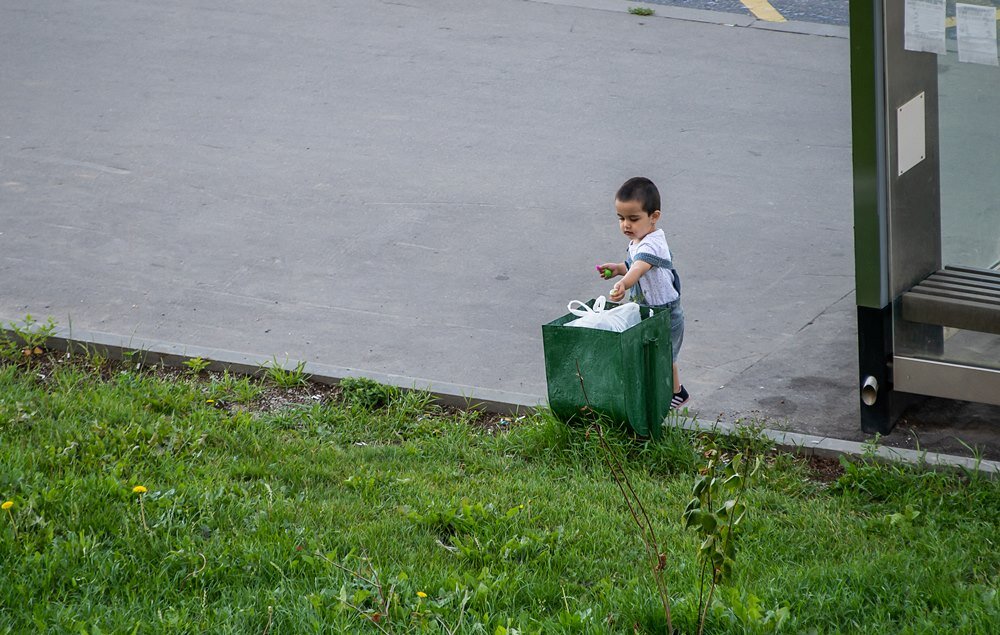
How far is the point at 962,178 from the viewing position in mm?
5387

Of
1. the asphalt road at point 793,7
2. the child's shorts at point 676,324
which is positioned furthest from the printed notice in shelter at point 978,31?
the asphalt road at point 793,7

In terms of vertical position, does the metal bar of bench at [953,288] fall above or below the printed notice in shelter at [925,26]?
below

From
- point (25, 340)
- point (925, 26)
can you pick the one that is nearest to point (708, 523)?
point (925, 26)

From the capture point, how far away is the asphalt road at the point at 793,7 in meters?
12.7

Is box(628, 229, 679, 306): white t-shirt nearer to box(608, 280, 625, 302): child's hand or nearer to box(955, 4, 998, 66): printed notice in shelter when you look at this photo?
box(608, 280, 625, 302): child's hand

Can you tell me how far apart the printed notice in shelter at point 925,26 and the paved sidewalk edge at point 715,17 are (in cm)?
726

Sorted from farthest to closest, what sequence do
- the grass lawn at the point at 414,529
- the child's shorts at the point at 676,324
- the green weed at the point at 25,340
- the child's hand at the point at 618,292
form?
1. the green weed at the point at 25,340
2. the child's shorts at the point at 676,324
3. the child's hand at the point at 618,292
4. the grass lawn at the point at 414,529

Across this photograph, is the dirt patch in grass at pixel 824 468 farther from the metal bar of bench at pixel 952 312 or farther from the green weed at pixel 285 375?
the green weed at pixel 285 375

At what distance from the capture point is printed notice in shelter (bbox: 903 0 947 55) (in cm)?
498

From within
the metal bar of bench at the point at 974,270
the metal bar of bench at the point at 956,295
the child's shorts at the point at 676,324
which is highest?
the metal bar of bench at the point at 974,270

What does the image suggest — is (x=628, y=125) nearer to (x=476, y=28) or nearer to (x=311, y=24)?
(x=476, y=28)

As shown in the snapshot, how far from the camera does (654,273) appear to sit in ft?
17.8

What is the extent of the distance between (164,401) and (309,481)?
1089 mm

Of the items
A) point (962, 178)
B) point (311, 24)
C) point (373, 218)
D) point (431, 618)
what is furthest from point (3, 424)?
point (311, 24)
